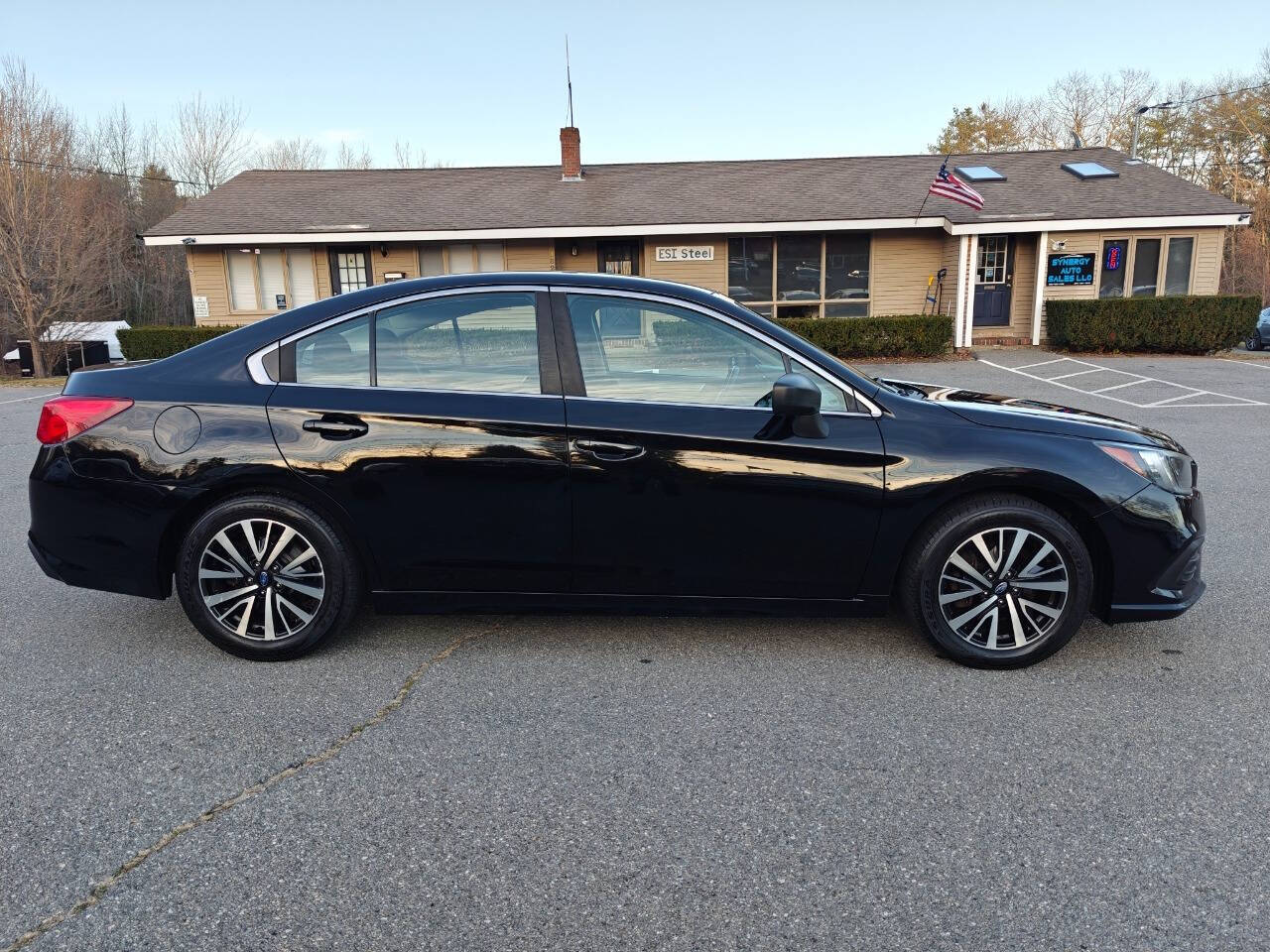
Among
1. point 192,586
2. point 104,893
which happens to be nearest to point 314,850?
point 104,893

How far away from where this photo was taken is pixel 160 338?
62.5 feet

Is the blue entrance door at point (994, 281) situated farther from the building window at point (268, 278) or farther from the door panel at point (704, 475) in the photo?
the door panel at point (704, 475)

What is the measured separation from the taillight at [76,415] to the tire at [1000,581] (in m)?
3.40

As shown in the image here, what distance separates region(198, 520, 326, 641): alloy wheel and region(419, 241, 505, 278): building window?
17.8m

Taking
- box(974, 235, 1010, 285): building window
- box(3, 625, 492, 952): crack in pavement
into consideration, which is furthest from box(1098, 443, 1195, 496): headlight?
box(974, 235, 1010, 285): building window

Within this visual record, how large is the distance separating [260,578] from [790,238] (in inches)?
731

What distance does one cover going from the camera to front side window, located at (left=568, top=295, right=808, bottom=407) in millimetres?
3650

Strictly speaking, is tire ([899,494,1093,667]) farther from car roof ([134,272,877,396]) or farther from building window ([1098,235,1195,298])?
building window ([1098,235,1195,298])

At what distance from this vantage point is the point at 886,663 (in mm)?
3695

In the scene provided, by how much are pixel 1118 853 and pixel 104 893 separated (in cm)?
269

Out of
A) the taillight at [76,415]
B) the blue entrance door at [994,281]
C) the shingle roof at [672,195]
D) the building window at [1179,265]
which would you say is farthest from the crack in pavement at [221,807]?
the building window at [1179,265]

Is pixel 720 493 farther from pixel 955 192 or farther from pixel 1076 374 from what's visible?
pixel 955 192

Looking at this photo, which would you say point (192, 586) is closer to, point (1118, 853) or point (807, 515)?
point (807, 515)

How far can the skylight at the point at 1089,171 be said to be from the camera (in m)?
20.9
